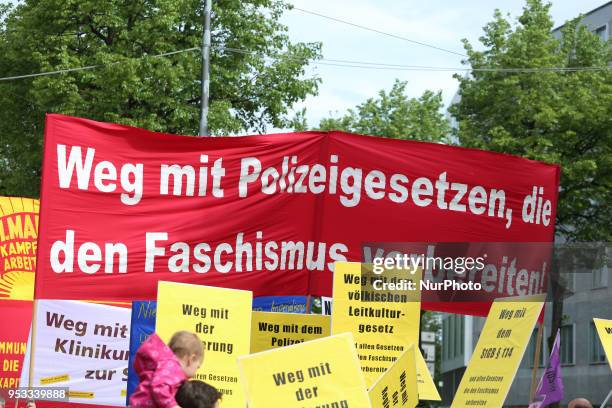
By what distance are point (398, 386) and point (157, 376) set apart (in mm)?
2928

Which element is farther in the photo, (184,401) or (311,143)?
(311,143)

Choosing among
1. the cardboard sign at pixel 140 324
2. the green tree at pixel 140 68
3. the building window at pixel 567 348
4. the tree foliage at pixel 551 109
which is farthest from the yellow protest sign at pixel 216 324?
the tree foliage at pixel 551 109

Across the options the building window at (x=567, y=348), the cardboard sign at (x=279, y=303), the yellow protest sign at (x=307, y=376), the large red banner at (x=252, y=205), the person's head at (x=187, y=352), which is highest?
the large red banner at (x=252, y=205)

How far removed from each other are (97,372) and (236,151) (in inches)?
179

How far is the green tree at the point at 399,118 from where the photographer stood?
115 ft

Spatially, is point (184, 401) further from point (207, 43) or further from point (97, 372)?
point (207, 43)

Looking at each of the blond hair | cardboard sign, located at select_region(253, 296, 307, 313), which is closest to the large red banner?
the blond hair

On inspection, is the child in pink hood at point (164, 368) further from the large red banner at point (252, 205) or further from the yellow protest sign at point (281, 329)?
the yellow protest sign at point (281, 329)

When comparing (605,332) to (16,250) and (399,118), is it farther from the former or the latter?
(399,118)

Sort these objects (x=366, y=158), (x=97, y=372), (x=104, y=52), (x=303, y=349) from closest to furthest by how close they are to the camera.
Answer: (x=303, y=349) < (x=366, y=158) < (x=97, y=372) < (x=104, y=52)

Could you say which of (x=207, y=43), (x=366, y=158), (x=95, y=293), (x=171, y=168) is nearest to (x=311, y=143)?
(x=366, y=158)

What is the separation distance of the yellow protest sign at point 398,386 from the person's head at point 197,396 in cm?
256

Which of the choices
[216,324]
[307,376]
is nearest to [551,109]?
[216,324]

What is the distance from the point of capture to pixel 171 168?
10.2m
